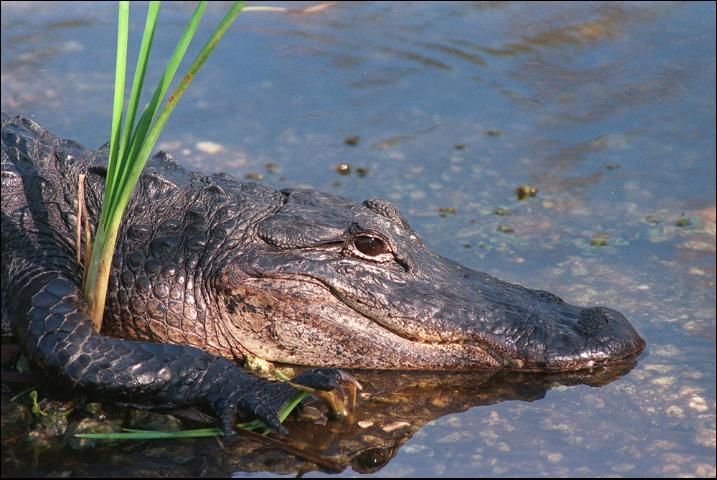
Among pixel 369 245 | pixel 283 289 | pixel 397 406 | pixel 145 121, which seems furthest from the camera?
pixel 369 245

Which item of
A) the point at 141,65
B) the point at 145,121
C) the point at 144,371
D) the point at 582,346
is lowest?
the point at 582,346

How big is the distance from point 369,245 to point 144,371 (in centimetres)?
134

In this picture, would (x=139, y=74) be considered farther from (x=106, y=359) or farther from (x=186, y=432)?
(x=186, y=432)

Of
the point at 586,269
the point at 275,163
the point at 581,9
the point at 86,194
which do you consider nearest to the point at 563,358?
the point at 586,269

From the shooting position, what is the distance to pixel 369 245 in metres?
5.28

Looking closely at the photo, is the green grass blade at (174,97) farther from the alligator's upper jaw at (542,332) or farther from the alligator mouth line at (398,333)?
the alligator's upper jaw at (542,332)

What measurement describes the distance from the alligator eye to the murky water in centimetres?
68

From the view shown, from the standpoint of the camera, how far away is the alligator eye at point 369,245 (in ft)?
17.3

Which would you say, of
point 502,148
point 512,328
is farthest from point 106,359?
point 502,148

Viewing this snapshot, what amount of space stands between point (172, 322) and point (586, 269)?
2989mm

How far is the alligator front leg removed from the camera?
14.9 feet

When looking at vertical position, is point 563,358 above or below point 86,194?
below

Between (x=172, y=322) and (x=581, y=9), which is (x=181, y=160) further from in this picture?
(x=581, y=9)

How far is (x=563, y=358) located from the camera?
207 inches
